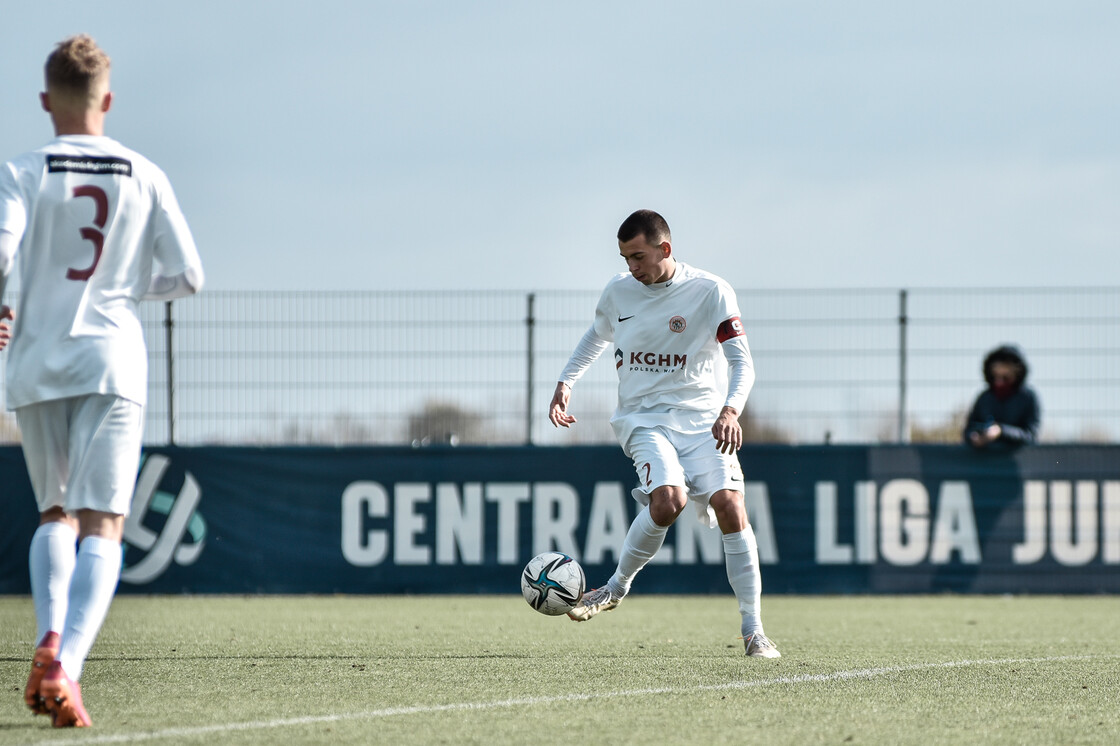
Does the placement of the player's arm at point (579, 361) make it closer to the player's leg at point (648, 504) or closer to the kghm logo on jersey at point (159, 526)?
the player's leg at point (648, 504)

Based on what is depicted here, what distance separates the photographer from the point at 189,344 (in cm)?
1323

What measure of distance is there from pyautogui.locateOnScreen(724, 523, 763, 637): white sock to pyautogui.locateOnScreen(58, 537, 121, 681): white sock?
10.4ft

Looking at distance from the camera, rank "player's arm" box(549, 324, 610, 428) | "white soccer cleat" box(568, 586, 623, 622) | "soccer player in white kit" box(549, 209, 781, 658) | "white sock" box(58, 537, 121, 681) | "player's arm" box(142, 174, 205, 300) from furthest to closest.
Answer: "player's arm" box(549, 324, 610, 428)
"white soccer cleat" box(568, 586, 623, 622)
"soccer player in white kit" box(549, 209, 781, 658)
"player's arm" box(142, 174, 205, 300)
"white sock" box(58, 537, 121, 681)

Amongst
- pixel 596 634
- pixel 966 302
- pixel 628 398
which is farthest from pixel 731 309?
pixel 966 302

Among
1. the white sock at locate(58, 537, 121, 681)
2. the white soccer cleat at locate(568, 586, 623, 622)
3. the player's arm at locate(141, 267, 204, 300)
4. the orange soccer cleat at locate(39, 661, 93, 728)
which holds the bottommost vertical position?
the white soccer cleat at locate(568, 586, 623, 622)

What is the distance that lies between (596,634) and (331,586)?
5236 millimetres

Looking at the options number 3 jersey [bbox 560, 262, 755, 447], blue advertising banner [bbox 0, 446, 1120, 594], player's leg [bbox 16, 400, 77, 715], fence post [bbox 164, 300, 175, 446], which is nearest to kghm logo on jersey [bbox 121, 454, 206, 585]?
blue advertising banner [bbox 0, 446, 1120, 594]

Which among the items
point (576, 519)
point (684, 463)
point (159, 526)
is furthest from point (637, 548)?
point (159, 526)

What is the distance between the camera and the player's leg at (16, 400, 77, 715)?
4281 mm

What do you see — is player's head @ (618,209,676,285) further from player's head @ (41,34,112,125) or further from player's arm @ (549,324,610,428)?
player's head @ (41,34,112,125)

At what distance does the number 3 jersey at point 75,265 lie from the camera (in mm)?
4211

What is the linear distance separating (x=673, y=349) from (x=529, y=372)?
6755mm

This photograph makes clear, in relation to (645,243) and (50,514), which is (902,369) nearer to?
(645,243)

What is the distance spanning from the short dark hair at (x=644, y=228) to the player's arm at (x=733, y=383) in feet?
1.66
